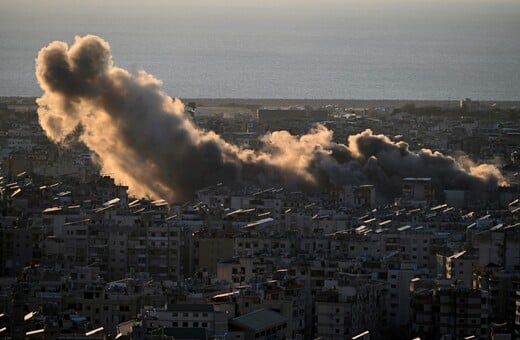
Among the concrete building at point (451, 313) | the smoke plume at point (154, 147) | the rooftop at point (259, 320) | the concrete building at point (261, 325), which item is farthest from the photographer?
the smoke plume at point (154, 147)

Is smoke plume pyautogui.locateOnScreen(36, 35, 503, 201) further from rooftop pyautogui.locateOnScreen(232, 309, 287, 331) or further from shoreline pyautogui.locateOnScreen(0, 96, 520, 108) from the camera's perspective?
shoreline pyautogui.locateOnScreen(0, 96, 520, 108)

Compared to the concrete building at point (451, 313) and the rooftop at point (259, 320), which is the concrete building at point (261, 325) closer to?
the rooftop at point (259, 320)

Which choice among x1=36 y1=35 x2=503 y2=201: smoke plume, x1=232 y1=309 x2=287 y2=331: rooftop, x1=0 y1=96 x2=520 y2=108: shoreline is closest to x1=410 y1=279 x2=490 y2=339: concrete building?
x1=232 y1=309 x2=287 y2=331: rooftop

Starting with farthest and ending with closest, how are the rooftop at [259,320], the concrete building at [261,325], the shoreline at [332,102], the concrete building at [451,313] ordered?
the shoreline at [332,102] → the concrete building at [451,313] → the rooftop at [259,320] → the concrete building at [261,325]

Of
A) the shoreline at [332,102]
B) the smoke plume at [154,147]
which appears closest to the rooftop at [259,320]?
the smoke plume at [154,147]

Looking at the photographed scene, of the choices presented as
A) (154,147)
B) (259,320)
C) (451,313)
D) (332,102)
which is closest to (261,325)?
(259,320)

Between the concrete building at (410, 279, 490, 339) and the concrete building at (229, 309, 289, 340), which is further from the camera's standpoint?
the concrete building at (410, 279, 490, 339)

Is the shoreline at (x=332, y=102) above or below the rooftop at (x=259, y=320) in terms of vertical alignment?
below

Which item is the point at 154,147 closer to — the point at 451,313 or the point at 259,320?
the point at 451,313
